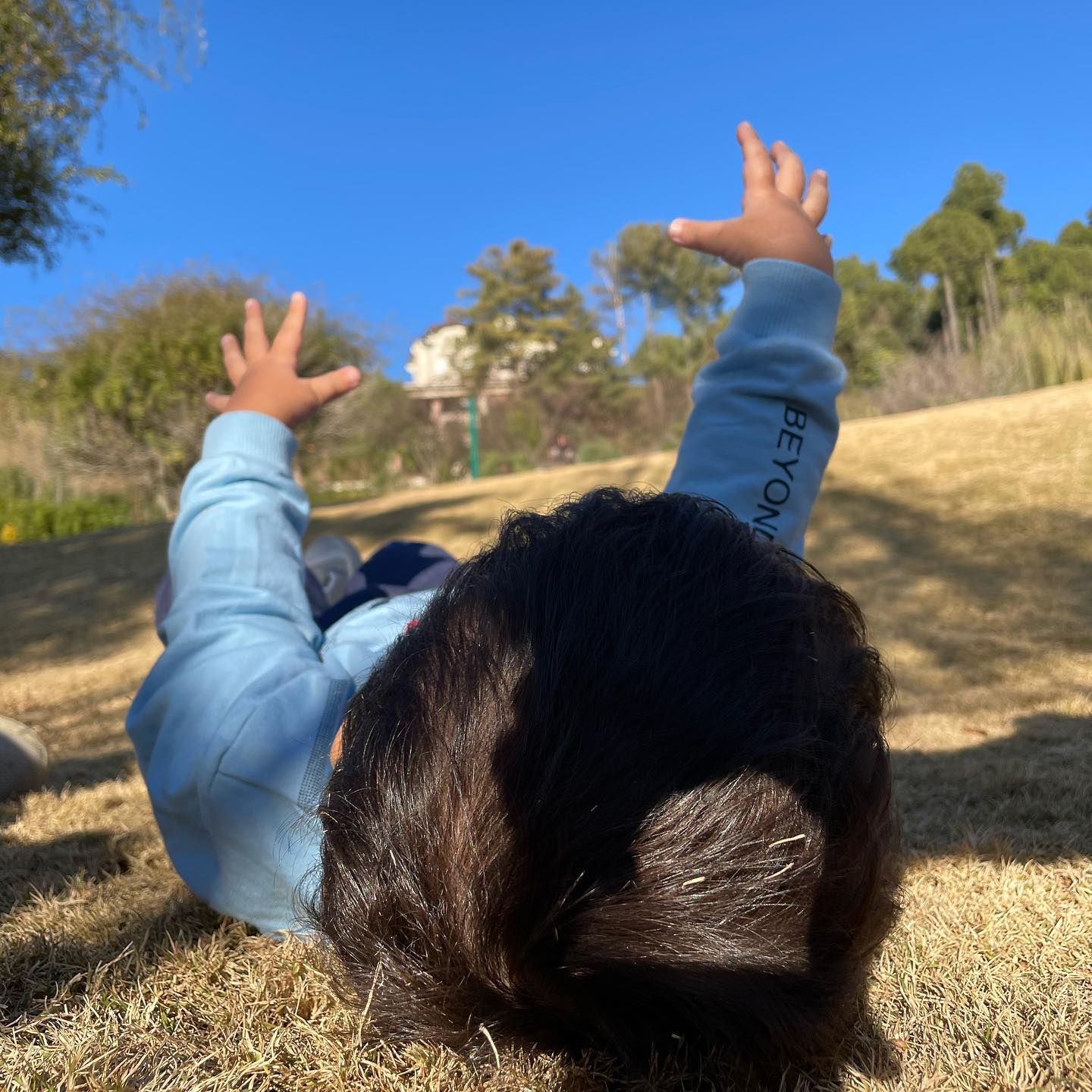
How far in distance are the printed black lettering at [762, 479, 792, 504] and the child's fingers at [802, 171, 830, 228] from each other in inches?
21.5

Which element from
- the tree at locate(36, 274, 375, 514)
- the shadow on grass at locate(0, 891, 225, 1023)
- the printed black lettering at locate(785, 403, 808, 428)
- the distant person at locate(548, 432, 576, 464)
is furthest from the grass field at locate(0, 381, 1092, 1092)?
the distant person at locate(548, 432, 576, 464)

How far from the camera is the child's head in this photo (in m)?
0.78

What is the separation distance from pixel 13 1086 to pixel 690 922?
2.47 ft

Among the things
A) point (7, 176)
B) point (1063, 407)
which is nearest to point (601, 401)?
point (1063, 407)

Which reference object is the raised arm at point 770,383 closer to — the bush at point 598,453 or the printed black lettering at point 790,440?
the printed black lettering at point 790,440

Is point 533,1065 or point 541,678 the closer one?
point 541,678

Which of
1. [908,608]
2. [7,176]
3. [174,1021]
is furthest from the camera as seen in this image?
[7,176]

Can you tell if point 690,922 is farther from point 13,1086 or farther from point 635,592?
point 13,1086

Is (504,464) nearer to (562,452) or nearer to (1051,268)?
(562,452)

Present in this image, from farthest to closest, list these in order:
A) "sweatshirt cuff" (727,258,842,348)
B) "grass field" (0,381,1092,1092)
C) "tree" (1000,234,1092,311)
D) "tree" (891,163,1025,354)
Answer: "tree" (891,163,1025,354), "tree" (1000,234,1092,311), "sweatshirt cuff" (727,258,842,348), "grass field" (0,381,1092,1092)

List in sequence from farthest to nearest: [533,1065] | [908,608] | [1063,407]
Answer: [1063,407], [908,608], [533,1065]

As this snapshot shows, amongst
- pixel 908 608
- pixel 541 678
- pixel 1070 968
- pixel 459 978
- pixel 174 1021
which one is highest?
pixel 541 678

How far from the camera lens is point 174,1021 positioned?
1126 mm

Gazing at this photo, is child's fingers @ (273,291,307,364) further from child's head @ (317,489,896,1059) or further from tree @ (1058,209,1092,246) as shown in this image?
tree @ (1058,209,1092,246)
